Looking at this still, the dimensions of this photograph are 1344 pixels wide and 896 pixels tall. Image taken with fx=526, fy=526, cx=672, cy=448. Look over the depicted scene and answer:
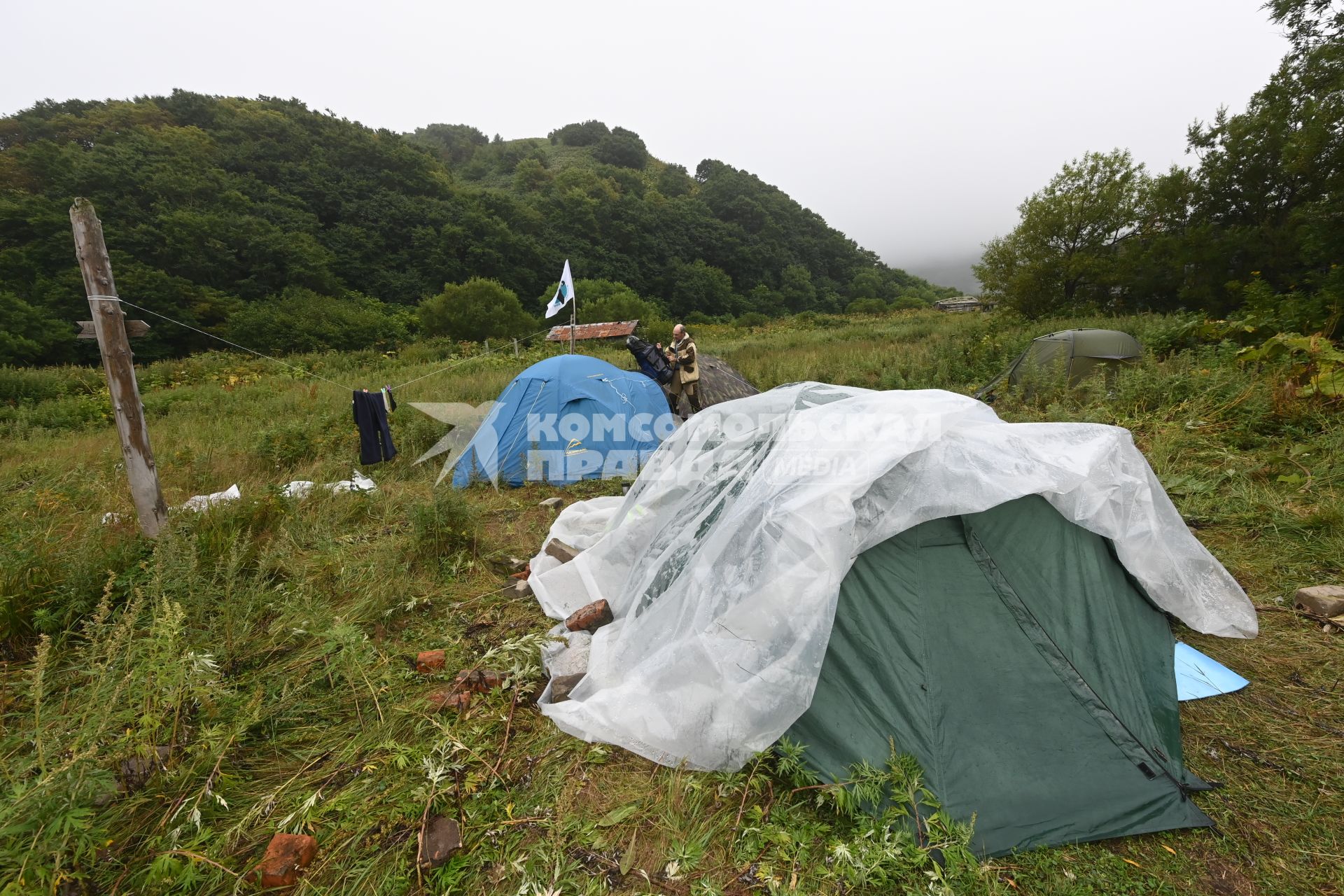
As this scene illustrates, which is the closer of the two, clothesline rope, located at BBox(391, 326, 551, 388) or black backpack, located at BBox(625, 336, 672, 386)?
black backpack, located at BBox(625, 336, 672, 386)

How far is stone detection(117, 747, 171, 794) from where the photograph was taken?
180cm

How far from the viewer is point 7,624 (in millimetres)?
2539

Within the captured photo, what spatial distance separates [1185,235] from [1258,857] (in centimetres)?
1811

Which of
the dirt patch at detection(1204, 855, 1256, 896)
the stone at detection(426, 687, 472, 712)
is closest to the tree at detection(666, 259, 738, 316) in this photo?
the stone at detection(426, 687, 472, 712)

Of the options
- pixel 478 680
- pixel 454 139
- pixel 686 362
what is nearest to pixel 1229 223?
pixel 686 362

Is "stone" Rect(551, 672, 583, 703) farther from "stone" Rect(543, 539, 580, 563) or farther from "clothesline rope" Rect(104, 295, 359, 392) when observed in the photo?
"clothesline rope" Rect(104, 295, 359, 392)

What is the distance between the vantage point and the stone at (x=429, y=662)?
268 cm

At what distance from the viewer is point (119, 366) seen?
10.7 ft

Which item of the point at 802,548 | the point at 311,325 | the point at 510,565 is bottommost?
the point at 510,565

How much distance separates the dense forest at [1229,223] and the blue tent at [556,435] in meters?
8.49

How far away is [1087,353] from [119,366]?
1063 cm

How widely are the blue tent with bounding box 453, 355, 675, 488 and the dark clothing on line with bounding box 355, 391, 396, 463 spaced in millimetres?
919

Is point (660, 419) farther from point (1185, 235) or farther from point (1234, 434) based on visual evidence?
point (1185, 235)

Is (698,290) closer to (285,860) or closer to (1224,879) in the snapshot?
(1224,879)
